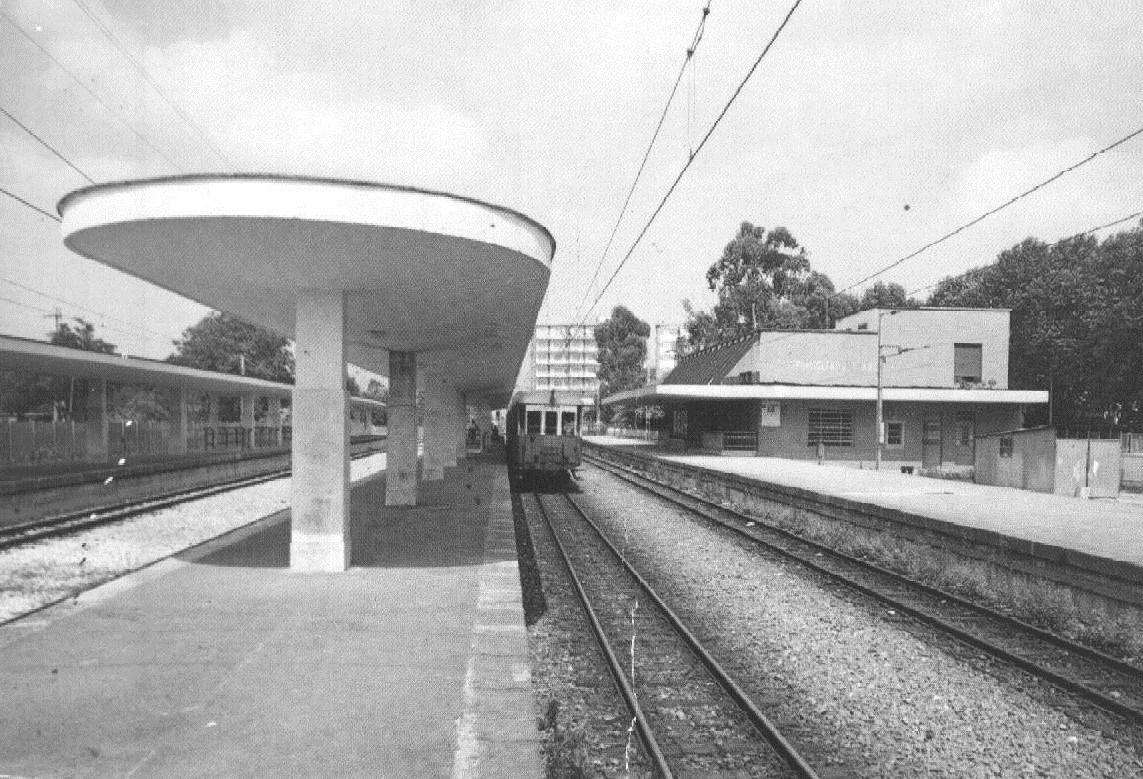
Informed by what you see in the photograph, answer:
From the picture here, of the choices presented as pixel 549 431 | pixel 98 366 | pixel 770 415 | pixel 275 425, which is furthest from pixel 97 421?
pixel 275 425

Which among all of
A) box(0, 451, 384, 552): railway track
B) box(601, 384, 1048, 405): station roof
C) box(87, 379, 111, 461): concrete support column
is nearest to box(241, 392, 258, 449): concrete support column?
box(87, 379, 111, 461): concrete support column

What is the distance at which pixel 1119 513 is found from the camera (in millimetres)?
17297

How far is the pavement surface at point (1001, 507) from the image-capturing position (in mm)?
12930

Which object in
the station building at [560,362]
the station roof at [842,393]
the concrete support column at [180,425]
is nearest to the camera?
the station roof at [842,393]

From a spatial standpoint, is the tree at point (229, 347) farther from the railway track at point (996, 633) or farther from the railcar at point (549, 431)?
the railway track at point (996, 633)

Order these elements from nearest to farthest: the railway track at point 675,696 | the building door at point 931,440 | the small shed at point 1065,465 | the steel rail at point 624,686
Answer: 1. the steel rail at point 624,686
2. the railway track at point 675,696
3. the small shed at point 1065,465
4. the building door at point 931,440

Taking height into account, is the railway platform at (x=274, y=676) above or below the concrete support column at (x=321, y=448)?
below

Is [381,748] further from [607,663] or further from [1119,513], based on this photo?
[1119,513]

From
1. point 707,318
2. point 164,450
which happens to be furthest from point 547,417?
point 707,318

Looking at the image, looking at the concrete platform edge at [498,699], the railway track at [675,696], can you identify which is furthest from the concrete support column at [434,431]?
the concrete platform edge at [498,699]

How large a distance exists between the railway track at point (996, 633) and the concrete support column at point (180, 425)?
31.0m

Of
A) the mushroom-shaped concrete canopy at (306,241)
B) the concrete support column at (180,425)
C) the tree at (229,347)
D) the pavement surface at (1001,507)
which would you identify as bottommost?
the pavement surface at (1001,507)

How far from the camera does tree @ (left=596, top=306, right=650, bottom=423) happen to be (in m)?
91.2

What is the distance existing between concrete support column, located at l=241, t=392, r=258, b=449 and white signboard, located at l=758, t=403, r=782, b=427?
2810cm
